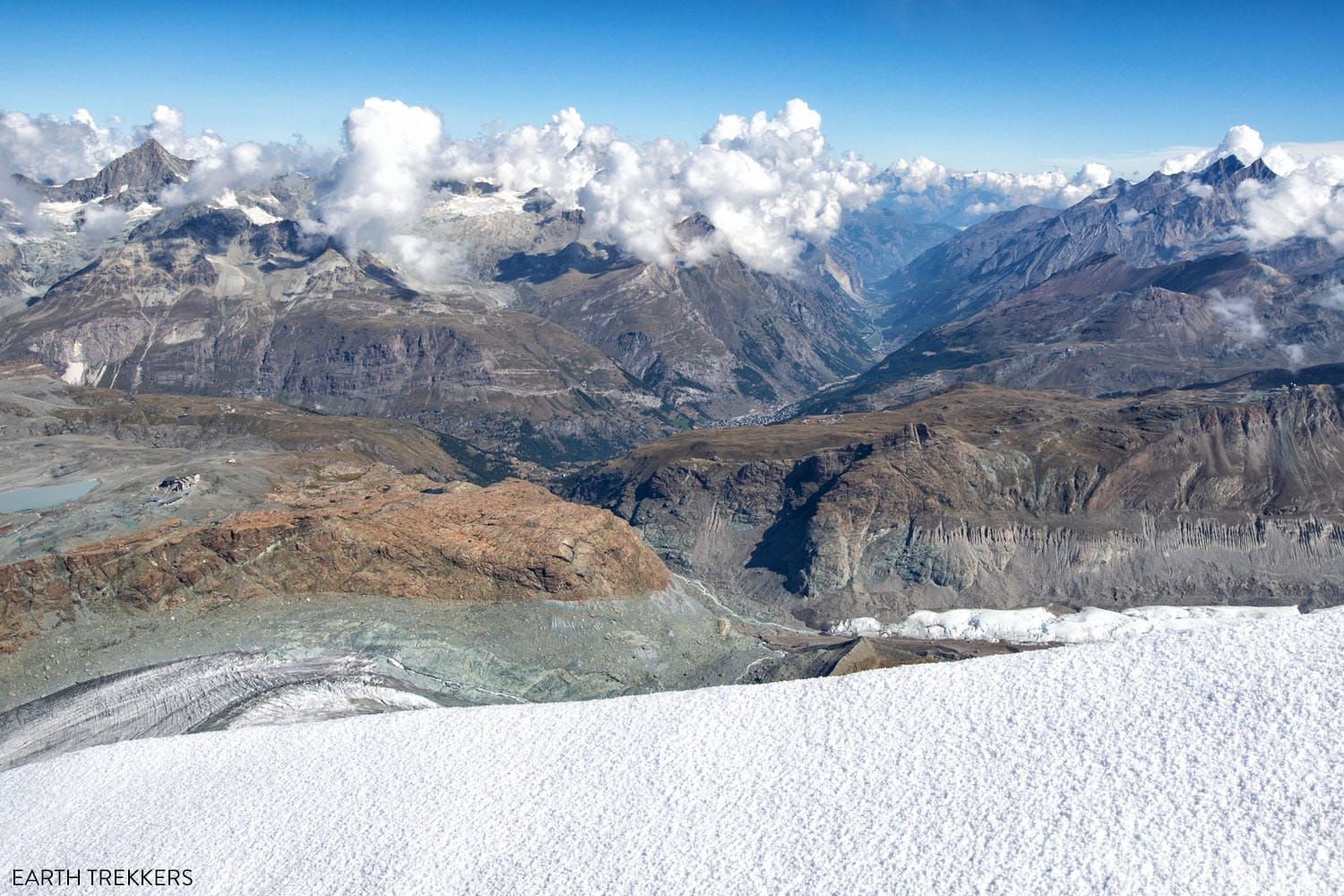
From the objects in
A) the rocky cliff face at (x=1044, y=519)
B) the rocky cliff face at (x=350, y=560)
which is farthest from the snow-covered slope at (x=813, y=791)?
the rocky cliff face at (x=1044, y=519)

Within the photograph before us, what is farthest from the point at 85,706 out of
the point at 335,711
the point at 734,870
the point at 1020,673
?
the point at 1020,673

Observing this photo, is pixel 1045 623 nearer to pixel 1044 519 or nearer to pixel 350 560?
pixel 1044 519

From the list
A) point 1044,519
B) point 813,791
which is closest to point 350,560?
point 813,791

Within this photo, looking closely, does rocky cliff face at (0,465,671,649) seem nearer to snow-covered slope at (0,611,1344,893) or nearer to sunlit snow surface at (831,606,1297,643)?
snow-covered slope at (0,611,1344,893)

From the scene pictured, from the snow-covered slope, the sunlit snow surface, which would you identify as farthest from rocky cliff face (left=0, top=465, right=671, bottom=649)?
the sunlit snow surface

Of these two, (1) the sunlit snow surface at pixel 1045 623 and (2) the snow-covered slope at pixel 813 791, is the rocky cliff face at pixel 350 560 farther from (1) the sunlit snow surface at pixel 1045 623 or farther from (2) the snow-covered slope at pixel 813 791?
(1) the sunlit snow surface at pixel 1045 623
